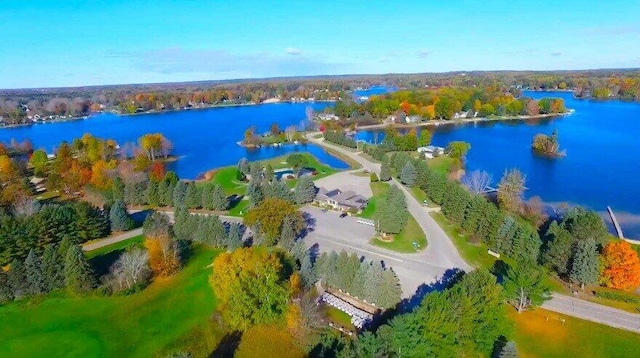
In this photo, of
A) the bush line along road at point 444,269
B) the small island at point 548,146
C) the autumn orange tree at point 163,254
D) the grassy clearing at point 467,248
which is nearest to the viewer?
the bush line along road at point 444,269

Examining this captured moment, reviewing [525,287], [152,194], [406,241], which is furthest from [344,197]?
[525,287]

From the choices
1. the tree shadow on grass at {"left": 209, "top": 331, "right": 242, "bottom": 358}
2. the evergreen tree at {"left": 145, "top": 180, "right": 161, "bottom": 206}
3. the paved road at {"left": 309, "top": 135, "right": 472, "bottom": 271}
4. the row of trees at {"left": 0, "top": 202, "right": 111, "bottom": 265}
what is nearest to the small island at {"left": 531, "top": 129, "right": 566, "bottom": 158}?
the paved road at {"left": 309, "top": 135, "right": 472, "bottom": 271}

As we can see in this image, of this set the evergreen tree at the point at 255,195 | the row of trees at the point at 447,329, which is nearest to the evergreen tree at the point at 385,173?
the evergreen tree at the point at 255,195

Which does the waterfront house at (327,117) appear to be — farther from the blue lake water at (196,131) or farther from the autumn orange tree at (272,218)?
the autumn orange tree at (272,218)

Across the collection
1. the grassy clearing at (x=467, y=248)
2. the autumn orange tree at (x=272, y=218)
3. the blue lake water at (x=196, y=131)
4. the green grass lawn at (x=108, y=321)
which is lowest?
the blue lake water at (x=196, y=131)

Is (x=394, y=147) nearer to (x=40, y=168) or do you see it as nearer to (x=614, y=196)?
(x=614, y=196)

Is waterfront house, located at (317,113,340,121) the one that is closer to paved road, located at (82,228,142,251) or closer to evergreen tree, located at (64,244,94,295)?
paved road, located at (82,228,142,251)
